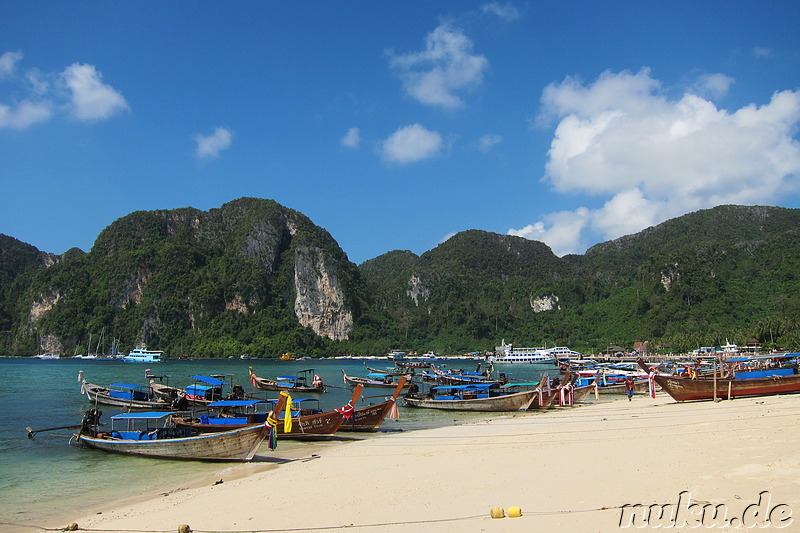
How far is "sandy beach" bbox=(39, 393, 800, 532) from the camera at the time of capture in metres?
8.18

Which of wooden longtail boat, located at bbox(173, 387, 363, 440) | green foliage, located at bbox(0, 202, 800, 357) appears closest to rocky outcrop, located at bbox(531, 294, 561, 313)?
green foliage, located at bbox(0, 202, 800, 357)

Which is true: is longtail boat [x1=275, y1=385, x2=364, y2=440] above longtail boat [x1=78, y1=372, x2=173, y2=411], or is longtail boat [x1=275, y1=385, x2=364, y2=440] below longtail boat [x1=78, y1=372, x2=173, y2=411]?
above

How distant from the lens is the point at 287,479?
13.6 metres

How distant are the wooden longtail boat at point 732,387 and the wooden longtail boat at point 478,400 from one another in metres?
7.47

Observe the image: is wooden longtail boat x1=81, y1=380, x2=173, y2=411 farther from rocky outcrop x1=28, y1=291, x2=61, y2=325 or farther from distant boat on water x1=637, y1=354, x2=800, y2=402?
rocky outcrop x1=28, y1=291, x2=61, y2=325

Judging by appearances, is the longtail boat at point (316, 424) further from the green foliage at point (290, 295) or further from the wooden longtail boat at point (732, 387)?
the green foliage at point (290, 295)

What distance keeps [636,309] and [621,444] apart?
13972 centimetres

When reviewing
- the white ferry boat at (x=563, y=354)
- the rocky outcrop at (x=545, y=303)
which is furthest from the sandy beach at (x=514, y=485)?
the rocky outcrop at (x=545, y=303)

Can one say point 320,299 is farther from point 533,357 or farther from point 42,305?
point 42,305

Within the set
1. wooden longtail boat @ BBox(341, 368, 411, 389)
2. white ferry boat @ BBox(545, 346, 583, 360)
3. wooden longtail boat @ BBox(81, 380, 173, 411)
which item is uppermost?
wooden longtail boat @ BBox(81, 380, 173, 411)

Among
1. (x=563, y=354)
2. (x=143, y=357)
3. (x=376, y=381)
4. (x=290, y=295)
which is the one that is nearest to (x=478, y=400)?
(x=376, y=381)

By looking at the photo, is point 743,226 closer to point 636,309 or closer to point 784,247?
point 784,247

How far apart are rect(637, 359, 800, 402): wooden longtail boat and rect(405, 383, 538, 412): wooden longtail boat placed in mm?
7468

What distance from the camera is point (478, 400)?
1244 inches
